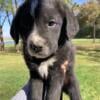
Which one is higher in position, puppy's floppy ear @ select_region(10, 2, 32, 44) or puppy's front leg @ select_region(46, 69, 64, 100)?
puppy's floppy ear @ select_region(10, 2, 32, 44)

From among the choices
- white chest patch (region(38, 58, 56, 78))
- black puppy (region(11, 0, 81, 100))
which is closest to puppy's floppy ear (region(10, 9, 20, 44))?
black puppy (region(11, 0, 81, 100))

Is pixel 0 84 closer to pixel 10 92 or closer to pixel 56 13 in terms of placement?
pixel 10 92

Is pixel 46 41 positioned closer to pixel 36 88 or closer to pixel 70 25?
pixel 70 25

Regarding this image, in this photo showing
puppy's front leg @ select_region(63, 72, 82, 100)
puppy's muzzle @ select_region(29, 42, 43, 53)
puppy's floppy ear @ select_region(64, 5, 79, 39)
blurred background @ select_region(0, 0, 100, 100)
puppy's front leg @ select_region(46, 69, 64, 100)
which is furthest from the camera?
blurred background @ select_region(0, 0, 100, 100)

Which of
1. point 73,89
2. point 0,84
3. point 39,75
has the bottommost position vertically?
point 0,84

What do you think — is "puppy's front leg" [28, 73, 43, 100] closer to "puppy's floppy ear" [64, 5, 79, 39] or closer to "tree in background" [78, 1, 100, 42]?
"puppy's floppy ear" [64, 5, 79, 39]

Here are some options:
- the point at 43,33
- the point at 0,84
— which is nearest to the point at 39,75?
the point at 43,33

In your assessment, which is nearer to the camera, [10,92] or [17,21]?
[17,21]
